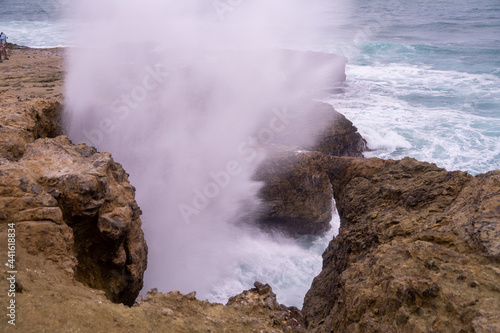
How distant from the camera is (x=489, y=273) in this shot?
2.44m

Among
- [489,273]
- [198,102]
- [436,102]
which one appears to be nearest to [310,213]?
[198,102]

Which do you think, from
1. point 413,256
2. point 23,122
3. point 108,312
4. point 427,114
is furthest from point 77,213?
point 427,114

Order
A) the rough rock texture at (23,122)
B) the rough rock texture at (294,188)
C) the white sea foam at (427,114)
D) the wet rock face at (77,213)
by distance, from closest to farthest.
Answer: the wet rock face at (77,213), the rough rock texture at (23,122), the rough rock texture at (294,188), the white sea foam at (427,114)

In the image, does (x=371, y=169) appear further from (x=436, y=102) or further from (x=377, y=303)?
(x=436, y=102)

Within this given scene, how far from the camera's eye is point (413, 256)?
2.88 meters

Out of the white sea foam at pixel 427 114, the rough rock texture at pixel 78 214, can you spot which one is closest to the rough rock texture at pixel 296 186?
the rough rock texture at pixel 78 214

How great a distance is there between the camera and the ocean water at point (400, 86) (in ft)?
23.3

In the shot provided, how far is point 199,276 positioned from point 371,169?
342 cm

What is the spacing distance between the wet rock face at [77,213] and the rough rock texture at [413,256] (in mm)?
1955

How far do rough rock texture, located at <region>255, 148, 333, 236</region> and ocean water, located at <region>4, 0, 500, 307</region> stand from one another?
451 millimetres

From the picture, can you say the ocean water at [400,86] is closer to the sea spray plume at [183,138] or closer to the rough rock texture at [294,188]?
the rough rock texture at [294,188]

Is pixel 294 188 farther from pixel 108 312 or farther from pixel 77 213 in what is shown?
pixel 108 312

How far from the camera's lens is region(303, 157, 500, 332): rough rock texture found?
94.4 inches

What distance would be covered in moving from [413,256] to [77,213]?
9.79 ft
